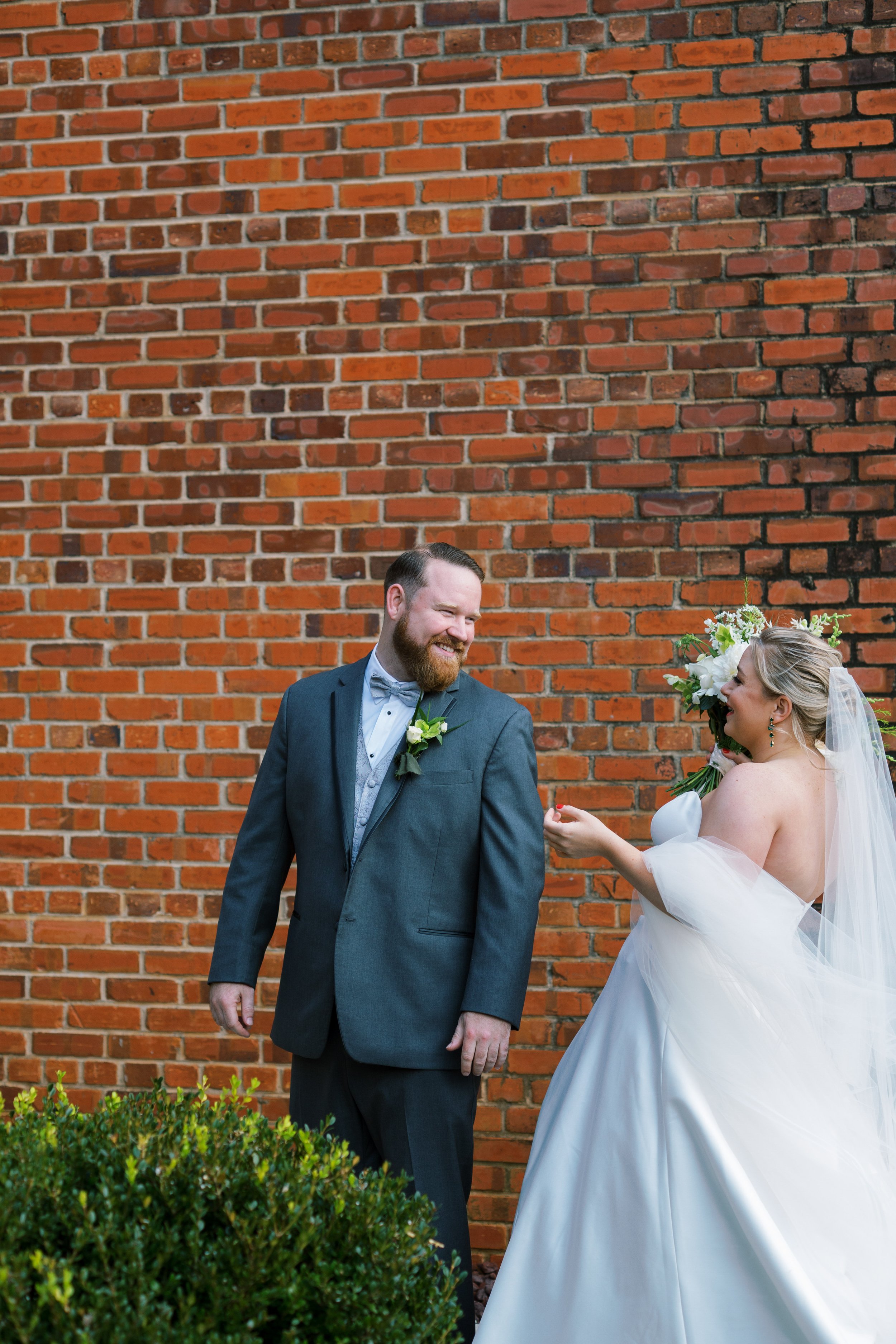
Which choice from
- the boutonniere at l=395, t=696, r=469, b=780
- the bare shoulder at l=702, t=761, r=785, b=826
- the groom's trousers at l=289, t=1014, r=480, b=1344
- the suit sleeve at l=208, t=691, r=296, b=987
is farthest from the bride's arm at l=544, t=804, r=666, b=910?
the suit sleeve at l=208, t=691, r=296, b=987

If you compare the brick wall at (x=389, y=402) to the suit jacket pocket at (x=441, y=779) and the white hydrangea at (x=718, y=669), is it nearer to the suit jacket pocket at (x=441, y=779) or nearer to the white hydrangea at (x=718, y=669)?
the white hydrangea at (x=718, y=669)

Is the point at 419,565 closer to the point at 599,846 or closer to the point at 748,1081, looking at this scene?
the point at 599,846

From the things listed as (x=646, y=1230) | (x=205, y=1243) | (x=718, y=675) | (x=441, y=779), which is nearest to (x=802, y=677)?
(x=718, y=675)

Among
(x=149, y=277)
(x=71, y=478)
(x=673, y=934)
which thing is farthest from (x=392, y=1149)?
(x=149, y=277)

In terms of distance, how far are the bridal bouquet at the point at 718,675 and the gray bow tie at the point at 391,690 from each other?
67 centimetres

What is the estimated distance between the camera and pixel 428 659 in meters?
2.74

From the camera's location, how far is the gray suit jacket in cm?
258

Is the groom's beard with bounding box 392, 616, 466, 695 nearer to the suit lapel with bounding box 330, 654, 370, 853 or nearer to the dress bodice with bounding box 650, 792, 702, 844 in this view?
A: the suit lapel with bounding box 330, 654, 370, 853

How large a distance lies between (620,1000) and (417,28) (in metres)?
3.11

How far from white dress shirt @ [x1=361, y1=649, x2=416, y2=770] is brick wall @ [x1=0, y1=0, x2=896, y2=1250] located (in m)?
0.67

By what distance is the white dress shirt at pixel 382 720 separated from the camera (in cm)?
278

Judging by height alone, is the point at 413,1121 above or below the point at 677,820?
below

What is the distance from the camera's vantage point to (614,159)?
3.45 metres

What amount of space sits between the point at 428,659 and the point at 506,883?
0.60m
